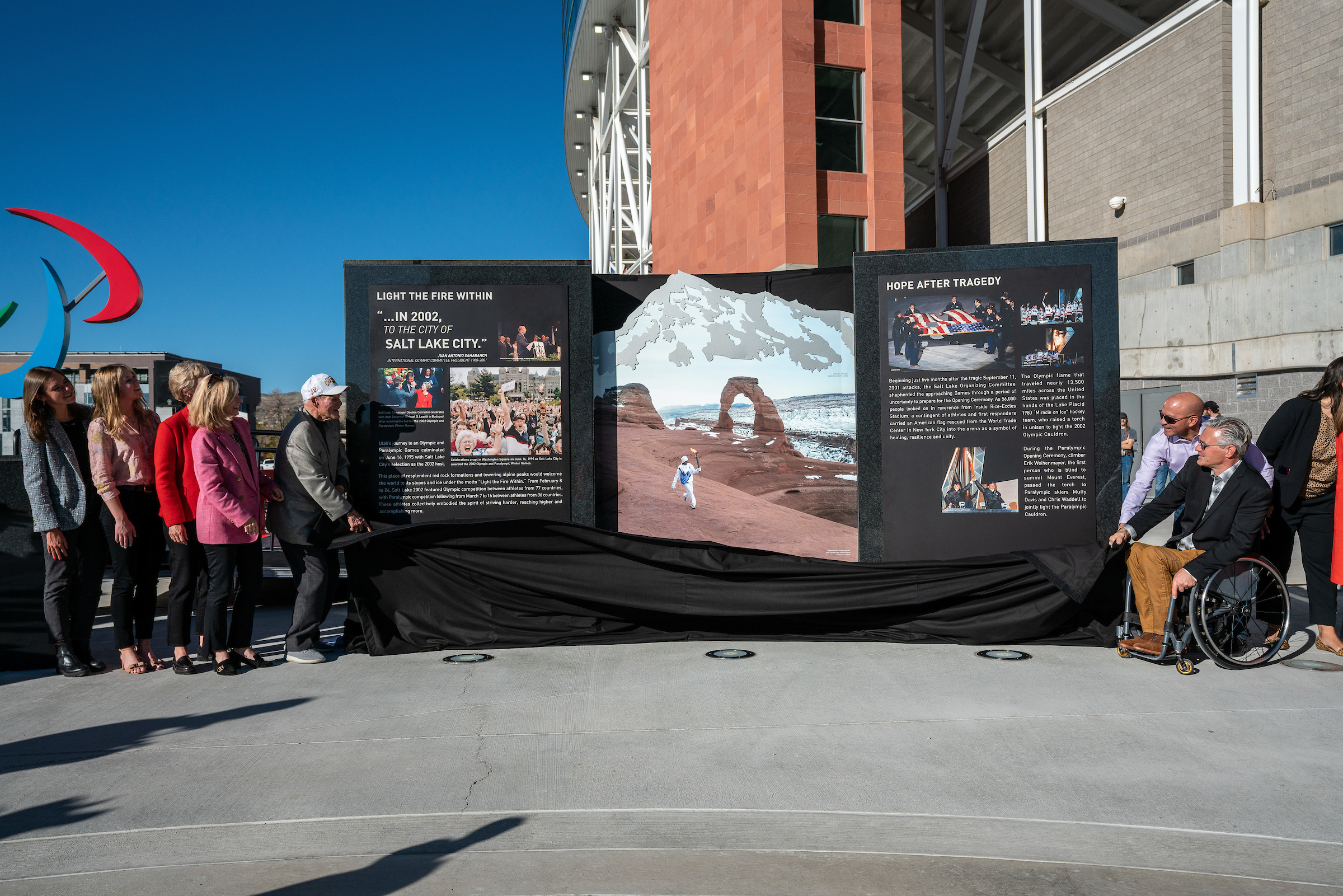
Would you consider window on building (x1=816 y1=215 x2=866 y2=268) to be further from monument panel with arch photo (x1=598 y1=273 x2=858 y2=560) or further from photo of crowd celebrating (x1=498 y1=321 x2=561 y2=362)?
photo of crowd celebrating (x1=498 y1=321 x2=561 y2=362)

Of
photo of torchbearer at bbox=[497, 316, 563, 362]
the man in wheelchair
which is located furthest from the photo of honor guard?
the man in wheelchair

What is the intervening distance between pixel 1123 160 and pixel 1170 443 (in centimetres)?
1607

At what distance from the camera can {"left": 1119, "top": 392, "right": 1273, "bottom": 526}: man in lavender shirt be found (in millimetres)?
5641

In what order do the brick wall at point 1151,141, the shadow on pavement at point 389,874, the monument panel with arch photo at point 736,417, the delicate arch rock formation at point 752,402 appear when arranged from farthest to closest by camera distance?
the brick wall at point 1151,141 < the delicate arch rock formation at point 752,402 < the monument panel with arch photo at point 736,417 < the shadow on pavement at point 389,874

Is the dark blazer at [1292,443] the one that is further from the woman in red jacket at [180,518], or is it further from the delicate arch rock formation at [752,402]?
the woman in red jacket at [180,518]

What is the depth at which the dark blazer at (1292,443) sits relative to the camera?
17.8ft

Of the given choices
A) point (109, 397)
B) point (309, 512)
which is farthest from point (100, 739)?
point (109, 397)

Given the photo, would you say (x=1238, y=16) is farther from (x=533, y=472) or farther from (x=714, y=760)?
(x=714, y=760)

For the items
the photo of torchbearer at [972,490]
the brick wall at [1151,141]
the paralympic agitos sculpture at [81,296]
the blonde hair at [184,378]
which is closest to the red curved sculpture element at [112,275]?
the paralympic agitos sculpture at [81,296]

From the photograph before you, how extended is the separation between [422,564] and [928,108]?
28133 mm

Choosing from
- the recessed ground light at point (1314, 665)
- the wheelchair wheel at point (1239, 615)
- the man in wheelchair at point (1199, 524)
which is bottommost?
the recessed ground light at point (1314, 665)

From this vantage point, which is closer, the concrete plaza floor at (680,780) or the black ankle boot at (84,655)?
the concrete plaza floor at (680,780)

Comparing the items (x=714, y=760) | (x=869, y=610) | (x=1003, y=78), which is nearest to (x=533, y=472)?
(x=869, y=610)

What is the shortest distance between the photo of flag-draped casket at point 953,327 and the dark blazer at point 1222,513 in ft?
5.36
